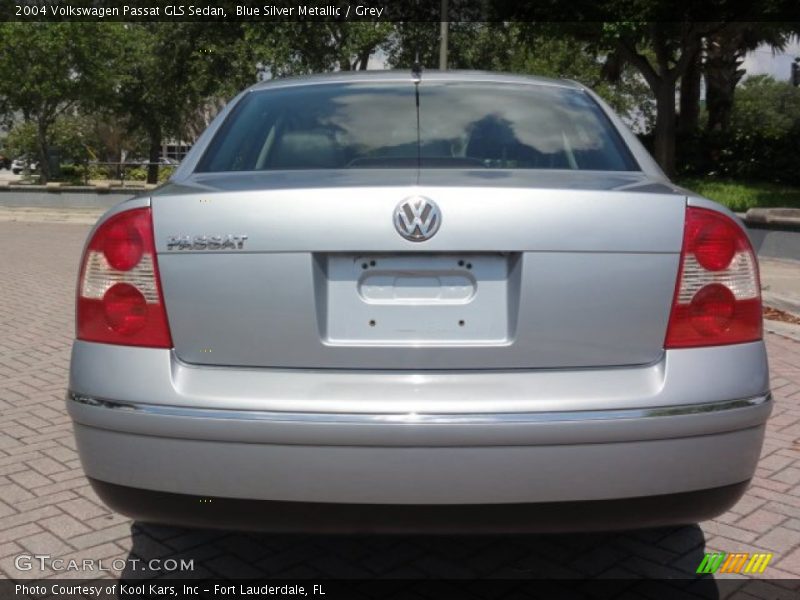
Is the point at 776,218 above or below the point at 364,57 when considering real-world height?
below

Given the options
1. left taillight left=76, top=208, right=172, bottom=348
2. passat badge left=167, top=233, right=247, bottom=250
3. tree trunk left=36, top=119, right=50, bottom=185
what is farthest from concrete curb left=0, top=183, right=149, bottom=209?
passat badge left=167, top=233, right=247, bottom=250

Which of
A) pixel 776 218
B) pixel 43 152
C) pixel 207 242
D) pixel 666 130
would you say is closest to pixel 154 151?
pixel 43 152

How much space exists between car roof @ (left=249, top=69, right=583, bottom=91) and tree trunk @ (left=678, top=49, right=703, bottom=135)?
26364 millimetres

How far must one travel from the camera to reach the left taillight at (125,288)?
2.66 meters

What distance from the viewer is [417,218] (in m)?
2.57

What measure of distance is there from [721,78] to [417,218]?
1201 inches

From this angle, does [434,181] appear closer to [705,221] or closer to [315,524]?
[705,221]

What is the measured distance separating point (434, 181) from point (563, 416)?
0.73 metres

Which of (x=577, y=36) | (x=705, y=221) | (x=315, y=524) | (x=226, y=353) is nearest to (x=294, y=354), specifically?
(x=226, y=353)

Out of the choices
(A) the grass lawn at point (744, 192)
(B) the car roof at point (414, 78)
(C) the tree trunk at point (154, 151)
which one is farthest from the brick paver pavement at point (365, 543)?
(C) the tree trunk at point (154, 151)

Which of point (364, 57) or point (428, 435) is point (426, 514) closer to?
point (428, 435)

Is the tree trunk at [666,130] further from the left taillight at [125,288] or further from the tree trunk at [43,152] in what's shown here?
the left taillight at [125,288]

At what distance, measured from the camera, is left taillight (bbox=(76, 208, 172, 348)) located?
2662mm

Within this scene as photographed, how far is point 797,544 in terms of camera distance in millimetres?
3680
